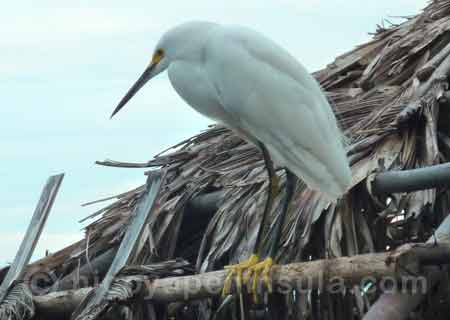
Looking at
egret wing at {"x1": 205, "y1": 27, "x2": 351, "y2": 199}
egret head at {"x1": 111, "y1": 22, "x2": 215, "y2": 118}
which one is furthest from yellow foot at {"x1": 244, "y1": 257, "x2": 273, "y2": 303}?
egret head at {"x1": 111, "y1": 22, "x2": 215, "y2": 118}

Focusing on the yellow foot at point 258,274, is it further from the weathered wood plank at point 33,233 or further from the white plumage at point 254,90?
the weathered wood plank at point 33,233

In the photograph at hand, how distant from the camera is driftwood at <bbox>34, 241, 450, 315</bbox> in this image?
9.54 feet

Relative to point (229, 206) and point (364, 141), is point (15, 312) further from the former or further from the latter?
point (364, 141)

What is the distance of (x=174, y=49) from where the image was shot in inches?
175

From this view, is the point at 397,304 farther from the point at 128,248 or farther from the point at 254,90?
the point at 128,248

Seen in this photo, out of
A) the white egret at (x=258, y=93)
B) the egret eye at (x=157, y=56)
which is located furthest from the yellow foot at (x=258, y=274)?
the egret eye at (x=157, y=56)

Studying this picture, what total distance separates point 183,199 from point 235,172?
11.4 inches

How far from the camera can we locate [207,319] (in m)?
4.33

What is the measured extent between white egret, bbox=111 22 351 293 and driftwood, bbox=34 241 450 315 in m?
0.42

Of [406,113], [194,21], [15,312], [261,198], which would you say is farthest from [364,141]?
[15,312]

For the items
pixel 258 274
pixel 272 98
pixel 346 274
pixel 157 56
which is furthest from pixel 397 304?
pixel 157 56

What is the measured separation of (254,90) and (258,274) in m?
0.97

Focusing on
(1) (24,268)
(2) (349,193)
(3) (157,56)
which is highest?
(3) (157,56)

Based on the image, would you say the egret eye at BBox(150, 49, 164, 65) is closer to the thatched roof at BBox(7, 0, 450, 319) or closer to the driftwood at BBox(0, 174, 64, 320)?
the thatched roof at BBox(7, 0, 450, 319)
